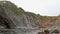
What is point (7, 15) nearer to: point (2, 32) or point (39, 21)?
point (2, 32)

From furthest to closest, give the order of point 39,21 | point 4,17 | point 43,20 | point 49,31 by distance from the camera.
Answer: point 43,20 → point 39,21 → point 49,31 → point 4,17

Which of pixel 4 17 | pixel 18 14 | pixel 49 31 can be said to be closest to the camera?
pixel 4 17

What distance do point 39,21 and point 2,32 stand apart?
2.81 meters

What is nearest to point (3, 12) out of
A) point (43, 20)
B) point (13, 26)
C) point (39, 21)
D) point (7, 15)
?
point (7, 15)

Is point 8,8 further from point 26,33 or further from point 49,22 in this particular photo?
point 49,22

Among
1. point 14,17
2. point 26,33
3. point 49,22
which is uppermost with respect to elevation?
point 14,17

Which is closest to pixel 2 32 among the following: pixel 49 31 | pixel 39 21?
pixel 49 31

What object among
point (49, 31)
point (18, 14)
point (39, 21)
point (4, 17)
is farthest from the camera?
point (39, 21)

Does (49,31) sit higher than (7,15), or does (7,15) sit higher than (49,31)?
(7,15)

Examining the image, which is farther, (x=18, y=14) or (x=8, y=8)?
(x=18, y=14)

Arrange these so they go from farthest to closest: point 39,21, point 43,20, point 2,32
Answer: point 43,20
point 39,21
point 2,32

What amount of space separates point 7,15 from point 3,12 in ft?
0.43

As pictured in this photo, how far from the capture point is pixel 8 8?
16.7ft

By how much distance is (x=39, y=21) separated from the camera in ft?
23.7
